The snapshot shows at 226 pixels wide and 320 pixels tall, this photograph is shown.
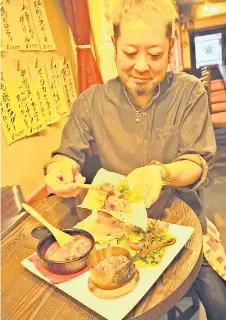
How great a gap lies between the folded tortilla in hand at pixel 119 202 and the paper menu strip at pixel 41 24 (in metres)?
1.26

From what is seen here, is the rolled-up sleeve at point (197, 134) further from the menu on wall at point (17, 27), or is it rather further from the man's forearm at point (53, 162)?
the menu on wall at point (17, 27)

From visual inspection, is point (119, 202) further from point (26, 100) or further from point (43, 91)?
point (43, 91)

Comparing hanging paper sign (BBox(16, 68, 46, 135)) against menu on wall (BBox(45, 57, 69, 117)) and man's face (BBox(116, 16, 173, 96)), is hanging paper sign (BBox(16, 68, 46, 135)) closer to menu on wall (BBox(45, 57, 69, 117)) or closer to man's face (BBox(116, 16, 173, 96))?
menu on wall (BBox(45, 57, 69, 117))

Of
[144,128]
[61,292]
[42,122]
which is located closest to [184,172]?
[144,128]

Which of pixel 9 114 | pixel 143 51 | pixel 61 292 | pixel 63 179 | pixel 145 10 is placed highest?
pixel 145 10

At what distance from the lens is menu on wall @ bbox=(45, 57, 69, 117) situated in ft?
6.34

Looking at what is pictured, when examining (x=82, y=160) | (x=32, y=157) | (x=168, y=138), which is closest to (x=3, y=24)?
(x=32, y=157)

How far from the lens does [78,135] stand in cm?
124

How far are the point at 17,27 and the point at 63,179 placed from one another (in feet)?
3.53

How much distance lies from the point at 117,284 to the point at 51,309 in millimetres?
156

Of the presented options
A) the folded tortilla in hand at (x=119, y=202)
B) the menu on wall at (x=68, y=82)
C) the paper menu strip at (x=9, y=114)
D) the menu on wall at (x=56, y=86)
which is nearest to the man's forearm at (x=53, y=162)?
the folded tortilla in hand at (x=119, y=202)

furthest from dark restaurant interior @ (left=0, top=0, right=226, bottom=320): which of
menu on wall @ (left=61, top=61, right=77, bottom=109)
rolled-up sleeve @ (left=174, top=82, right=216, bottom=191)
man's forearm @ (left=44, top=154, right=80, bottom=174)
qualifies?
rolled-up sleeve @ (left=174, top=82, right=216, bottom=191)

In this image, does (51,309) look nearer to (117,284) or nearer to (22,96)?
(117,284)

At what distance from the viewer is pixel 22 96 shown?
5.48ft
